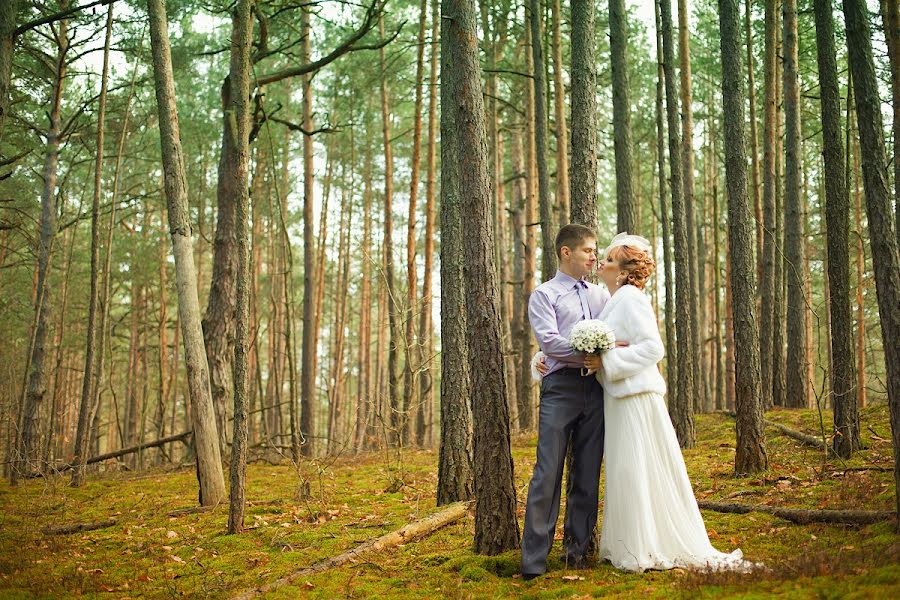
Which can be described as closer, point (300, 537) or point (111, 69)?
point (300, 537)

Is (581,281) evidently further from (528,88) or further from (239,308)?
(528,88)

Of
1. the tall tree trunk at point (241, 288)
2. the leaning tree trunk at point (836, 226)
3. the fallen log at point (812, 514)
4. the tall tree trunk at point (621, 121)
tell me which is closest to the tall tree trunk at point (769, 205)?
the tall tree trunk at point (621, 121)

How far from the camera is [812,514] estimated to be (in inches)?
214

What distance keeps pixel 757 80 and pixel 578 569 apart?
17667 millimetres

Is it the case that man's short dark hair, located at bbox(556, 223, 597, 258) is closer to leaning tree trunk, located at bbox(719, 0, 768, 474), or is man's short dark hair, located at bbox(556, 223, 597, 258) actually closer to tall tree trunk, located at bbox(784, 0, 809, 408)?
leaning tree trunk, located at bbox(719, 0, 768, 474)

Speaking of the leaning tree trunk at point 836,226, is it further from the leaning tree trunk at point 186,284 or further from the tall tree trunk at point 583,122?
the leaning tree trunk at point 186,284

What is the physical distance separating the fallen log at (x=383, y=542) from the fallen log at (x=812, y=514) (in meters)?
2.41

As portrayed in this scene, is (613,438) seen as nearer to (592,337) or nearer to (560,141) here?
(592,337)

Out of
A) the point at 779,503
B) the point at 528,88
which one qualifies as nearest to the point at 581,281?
the point at 779,503

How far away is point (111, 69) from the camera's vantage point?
47.8ft

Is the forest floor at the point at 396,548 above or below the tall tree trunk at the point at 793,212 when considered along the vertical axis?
below

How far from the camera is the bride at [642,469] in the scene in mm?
4445

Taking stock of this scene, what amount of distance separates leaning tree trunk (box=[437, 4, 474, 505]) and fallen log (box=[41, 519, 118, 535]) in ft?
12.2

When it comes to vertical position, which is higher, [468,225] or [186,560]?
[468,225]
